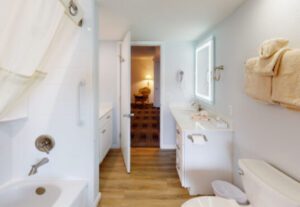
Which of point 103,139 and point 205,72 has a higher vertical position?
point 205,72

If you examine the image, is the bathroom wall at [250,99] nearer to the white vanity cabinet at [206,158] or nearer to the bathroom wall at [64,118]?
the white vanity cabinet at [206,158]

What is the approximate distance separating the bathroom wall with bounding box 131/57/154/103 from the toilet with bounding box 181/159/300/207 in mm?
9418

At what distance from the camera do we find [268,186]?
143 cm

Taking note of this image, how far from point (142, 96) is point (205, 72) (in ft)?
23.4

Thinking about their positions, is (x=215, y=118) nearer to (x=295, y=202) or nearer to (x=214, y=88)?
(x=214, y=88)

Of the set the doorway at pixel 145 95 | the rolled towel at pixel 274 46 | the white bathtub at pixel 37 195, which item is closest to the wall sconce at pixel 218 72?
the rolled towel at pixel 274 46

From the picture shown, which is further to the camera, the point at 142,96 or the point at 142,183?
the point at 142,96

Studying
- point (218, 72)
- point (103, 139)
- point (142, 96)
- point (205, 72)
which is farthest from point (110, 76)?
point (142, 96)

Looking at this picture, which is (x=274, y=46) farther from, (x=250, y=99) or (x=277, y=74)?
(x=250, y=99)

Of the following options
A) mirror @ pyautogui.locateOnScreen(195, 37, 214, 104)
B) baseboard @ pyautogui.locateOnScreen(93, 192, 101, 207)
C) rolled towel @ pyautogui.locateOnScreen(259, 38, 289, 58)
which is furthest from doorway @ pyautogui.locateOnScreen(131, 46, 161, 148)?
rolled towel @ pyautogui.locateOnScreen(259, 38, 289, 58)

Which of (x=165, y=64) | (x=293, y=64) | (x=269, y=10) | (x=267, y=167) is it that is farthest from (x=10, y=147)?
(x=165, y=64)

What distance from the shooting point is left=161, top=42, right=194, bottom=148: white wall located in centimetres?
463

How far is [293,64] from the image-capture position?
1379 millimetres

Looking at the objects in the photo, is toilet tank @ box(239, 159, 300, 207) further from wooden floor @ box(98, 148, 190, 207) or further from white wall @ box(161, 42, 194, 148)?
white wall @ box(161, 42, 194, 148)
